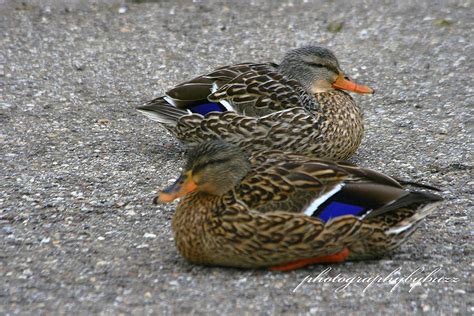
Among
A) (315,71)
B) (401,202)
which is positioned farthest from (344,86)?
(401,202)

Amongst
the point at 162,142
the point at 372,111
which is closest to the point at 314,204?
the point at 162,142

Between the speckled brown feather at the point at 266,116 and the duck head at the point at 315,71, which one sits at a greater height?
the duck head at the point at 315,71

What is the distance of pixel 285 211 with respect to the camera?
16.8 feet

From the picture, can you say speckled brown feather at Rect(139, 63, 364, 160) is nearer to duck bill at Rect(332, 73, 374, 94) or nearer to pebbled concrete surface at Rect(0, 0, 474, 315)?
duck bill at Rect(332, 73, 374, 94)

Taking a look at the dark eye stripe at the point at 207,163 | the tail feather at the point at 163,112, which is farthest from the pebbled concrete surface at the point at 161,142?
the dark eye stripe at the point at 207,163

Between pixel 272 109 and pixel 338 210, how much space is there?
230 centimetres

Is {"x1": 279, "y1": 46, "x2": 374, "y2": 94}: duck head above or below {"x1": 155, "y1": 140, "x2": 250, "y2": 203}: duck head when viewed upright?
below

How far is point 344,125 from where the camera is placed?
7434mm

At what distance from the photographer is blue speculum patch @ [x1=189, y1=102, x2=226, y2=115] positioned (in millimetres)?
7434

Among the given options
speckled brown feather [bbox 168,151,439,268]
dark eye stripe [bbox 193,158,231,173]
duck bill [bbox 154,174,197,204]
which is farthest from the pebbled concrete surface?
dark eye stripe [bbox 193,158,231,173]

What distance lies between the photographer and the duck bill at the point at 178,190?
5242mm

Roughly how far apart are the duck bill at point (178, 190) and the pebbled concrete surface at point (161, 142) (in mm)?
413

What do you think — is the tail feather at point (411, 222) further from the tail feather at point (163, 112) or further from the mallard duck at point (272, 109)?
the tail feather at point (163, 112)

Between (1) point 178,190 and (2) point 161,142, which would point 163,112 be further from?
(1) point 178,190
